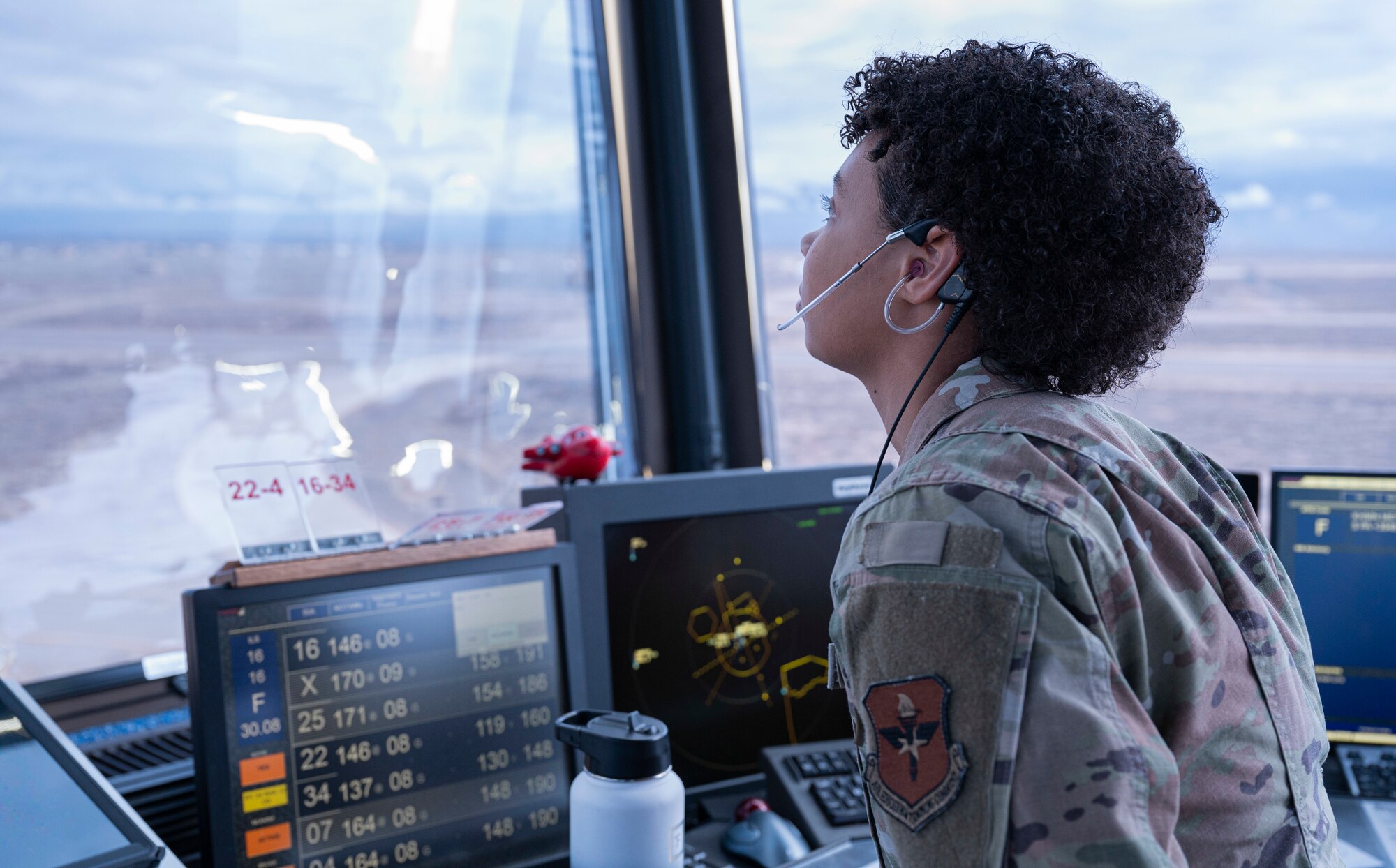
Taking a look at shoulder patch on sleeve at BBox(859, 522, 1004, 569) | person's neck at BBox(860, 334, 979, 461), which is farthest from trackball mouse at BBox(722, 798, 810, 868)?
shoulder patch on sleeve at BBox(859, 522, 1004, 569)

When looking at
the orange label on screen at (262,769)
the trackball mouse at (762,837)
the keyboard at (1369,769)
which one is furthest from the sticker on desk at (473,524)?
the keyboard at (1369,769)

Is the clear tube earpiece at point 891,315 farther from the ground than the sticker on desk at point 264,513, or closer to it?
farther from the ground

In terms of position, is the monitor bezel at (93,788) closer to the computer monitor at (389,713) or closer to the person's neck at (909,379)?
the computer monitor at (389,713)

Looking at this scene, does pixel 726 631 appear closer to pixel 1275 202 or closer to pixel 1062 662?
pixel 1062 662

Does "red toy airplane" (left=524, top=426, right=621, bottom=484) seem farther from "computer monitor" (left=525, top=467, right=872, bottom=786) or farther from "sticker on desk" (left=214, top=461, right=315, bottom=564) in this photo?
"sticker on desk" (left=214, top=461, right=315, bottom=564)

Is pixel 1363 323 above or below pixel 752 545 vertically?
above

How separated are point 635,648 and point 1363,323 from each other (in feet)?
4.03

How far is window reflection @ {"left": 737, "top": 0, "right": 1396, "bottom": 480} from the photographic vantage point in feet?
5.08

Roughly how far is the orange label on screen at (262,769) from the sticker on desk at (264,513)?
0.68ft

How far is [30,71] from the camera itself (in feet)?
4.69

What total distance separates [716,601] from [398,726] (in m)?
0.50

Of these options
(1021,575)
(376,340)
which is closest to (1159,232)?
(1021,575)

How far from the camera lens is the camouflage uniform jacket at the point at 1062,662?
2.19 feet

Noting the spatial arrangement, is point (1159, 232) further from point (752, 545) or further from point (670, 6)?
point (670, 6)
